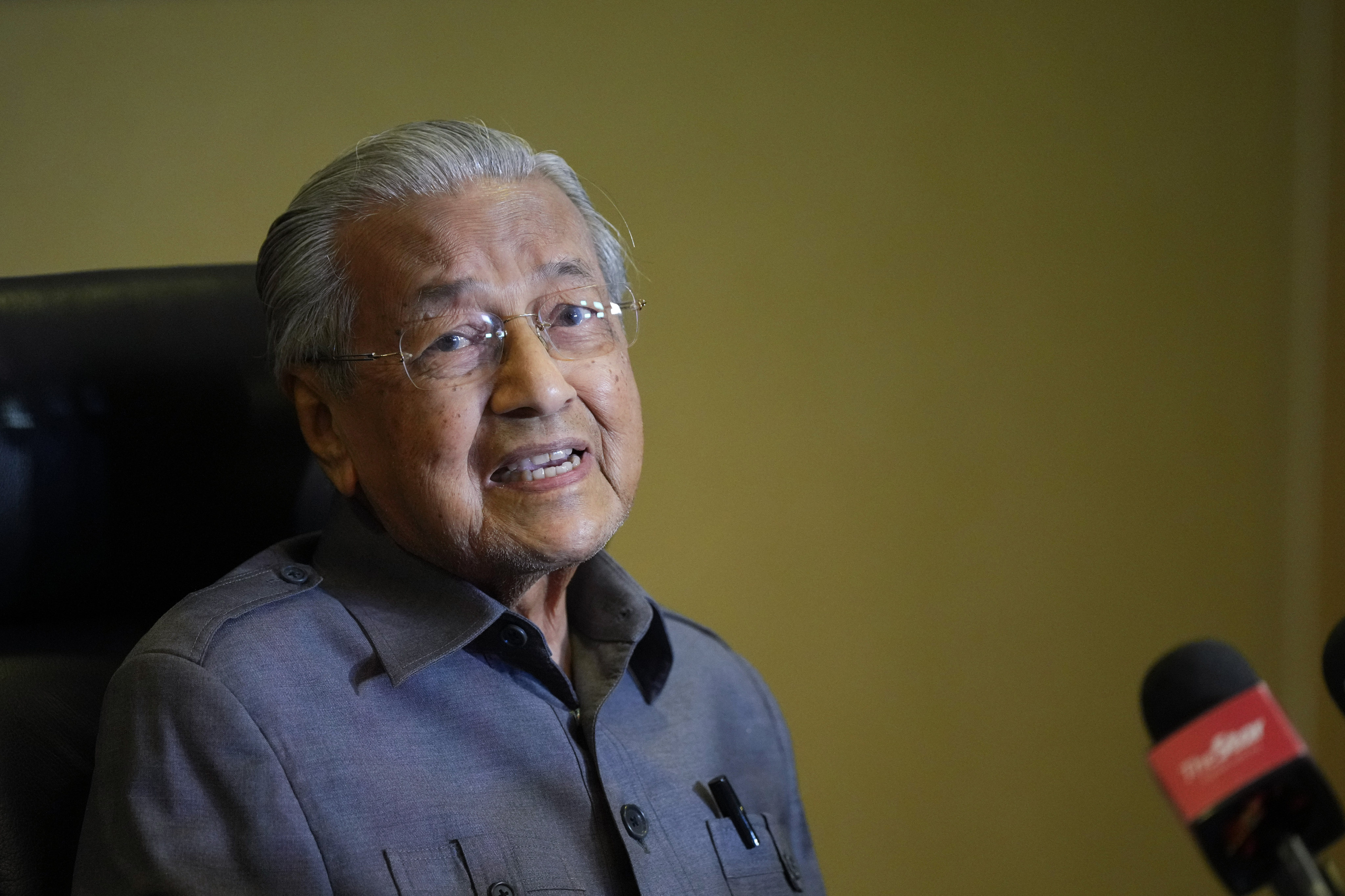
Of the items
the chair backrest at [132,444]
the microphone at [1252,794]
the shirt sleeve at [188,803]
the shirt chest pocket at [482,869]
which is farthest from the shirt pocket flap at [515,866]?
the microphone at [1252,794]

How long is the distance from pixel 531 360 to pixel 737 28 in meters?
0.99

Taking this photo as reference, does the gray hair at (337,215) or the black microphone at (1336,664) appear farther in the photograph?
the gray hair at (337,215)

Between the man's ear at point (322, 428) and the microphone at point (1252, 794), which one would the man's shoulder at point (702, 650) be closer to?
the man's ear at point (322, 428)

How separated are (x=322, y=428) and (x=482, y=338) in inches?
8.5

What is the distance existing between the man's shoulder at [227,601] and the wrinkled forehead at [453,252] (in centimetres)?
27

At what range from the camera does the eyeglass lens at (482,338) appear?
3.85 ft

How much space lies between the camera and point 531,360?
46.6 inches

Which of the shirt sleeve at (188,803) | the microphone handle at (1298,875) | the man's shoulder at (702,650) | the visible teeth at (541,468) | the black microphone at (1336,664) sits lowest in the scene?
the black microphone at (1336,664)

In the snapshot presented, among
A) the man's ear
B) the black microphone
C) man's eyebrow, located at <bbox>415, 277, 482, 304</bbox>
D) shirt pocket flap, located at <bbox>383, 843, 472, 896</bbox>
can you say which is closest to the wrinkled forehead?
Result: man's eyebrow, located at <bbox>415, 277, 482, 304</bbox>

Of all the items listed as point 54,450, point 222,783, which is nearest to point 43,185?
point 54,450

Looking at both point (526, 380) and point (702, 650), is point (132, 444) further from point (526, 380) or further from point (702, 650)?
point (702, 650)

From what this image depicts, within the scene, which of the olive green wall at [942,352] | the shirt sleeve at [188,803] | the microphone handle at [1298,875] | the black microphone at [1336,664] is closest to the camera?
the microphone handle at [1298,875]

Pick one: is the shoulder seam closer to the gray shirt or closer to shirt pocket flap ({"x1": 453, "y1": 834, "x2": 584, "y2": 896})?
the gray shirt

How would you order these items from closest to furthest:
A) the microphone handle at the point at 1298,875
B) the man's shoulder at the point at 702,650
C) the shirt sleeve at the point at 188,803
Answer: the microphone handle at the point at 1298,875, the shirt sleeve at the point at 188,803, the man's shoulder at the point at 702,650
